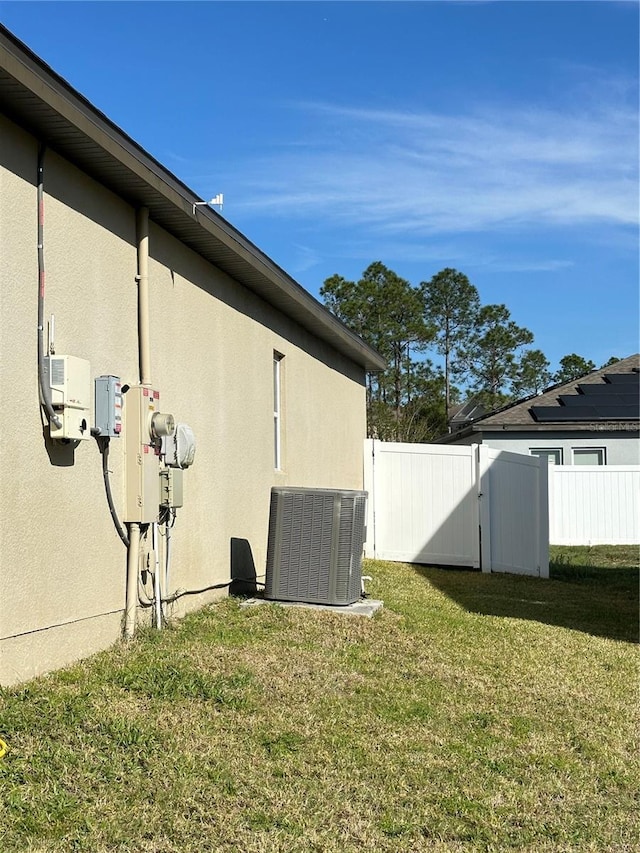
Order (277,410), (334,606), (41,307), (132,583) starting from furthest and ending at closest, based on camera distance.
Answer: (277,410) → (334,606) → (132,583) → (41,307)

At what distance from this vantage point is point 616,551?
18422 mm

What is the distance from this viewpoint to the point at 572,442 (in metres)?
22.6

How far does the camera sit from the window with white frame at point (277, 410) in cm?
1097

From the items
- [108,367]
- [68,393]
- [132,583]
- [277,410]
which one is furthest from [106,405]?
[277,410]

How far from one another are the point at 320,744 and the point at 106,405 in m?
2.76

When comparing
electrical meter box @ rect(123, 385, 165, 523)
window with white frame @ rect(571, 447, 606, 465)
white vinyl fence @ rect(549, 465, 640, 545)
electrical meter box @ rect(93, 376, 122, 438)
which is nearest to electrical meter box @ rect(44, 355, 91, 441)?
electrical meter box @ rect(93, 376, 122, 438)

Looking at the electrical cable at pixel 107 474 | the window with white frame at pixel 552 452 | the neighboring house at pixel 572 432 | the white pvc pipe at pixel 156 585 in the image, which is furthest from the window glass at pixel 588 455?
the electrical cable at pixel 107 474

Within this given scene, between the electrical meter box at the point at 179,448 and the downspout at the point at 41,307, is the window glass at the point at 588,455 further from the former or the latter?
the downspout at the point at 41,307

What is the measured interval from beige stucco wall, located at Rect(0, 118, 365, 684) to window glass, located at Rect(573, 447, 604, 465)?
14094mm

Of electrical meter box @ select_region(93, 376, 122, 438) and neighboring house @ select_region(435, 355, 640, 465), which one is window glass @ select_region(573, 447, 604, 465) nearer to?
neighboring house @ select_region(435, 355, 640, 465)

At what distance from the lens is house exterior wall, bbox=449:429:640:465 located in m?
22.4

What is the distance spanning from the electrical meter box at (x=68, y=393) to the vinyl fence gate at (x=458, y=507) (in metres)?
8.52

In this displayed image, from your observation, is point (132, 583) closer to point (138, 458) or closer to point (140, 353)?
point (138, 458)

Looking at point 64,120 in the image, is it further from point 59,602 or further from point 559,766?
point 559,766
